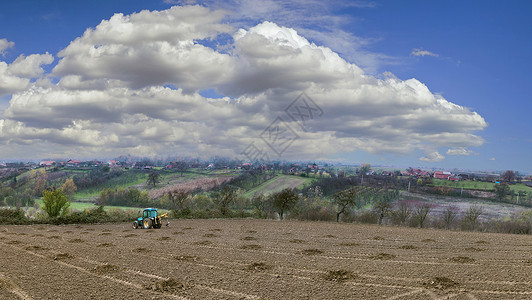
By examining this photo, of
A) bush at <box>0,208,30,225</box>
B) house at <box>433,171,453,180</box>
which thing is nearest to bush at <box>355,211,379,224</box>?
bush at <box>0,208,30,225</box>

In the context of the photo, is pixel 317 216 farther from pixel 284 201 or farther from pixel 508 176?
pixel 508 176

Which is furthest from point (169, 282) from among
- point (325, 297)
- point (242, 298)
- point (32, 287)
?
point (325, 297)

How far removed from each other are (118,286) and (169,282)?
139cm

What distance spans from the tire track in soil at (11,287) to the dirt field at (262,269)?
0.08 ft

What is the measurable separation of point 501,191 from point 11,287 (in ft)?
291

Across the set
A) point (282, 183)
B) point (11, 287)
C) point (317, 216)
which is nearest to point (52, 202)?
point (317, 216)

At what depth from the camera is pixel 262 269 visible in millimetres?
11828

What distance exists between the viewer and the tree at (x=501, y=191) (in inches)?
2995

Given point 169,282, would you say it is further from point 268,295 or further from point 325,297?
point 325,297

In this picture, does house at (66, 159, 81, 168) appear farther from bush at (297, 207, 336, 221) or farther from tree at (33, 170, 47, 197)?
bush at (297, 207, 336, 221)

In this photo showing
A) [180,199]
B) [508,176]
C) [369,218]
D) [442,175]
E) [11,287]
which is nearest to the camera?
[11,287]

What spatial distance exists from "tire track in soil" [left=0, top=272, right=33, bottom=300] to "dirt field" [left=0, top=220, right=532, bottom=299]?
0.02 meters

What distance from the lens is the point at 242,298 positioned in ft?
29.8

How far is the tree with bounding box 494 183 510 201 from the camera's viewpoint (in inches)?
2995
